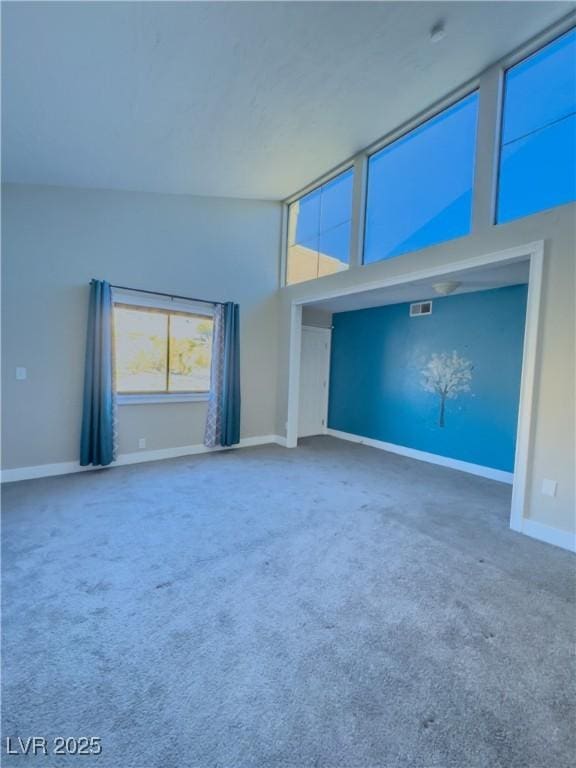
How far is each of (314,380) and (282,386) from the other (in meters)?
1.00

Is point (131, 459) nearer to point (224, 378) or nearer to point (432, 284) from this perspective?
point (224, 378)

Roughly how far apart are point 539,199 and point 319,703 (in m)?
3.53

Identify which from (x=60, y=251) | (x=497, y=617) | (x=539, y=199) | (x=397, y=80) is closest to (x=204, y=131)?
(x=397, y=80)

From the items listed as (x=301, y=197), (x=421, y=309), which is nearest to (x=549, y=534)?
(x=421, y=309)

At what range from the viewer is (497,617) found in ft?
5.74

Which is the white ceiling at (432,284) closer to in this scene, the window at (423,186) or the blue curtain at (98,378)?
the window at (423,186)

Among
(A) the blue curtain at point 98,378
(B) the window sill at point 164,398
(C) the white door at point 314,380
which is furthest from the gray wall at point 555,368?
(A) the blue curtain at point 98,378

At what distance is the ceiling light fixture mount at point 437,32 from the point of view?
7.79 ft

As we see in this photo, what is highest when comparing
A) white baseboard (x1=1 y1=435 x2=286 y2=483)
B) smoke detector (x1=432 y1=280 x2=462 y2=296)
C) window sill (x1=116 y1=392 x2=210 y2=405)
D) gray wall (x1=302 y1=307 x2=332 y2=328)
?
smoke detector (x1=432 y1=280 x2=462 y2=296)

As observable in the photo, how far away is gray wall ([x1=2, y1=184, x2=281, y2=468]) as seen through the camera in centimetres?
339

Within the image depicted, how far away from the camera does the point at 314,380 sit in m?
6.11

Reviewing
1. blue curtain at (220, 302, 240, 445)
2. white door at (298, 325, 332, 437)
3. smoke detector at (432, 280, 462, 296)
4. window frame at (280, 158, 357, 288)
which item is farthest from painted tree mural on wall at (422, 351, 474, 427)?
blue curtain at (220, 302, 240, 445)

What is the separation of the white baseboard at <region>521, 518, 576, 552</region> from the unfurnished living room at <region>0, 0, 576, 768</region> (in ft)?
0.14

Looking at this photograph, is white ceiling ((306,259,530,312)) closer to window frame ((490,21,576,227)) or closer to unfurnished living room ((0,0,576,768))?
unfurnished living room ((0,0,576,768))
